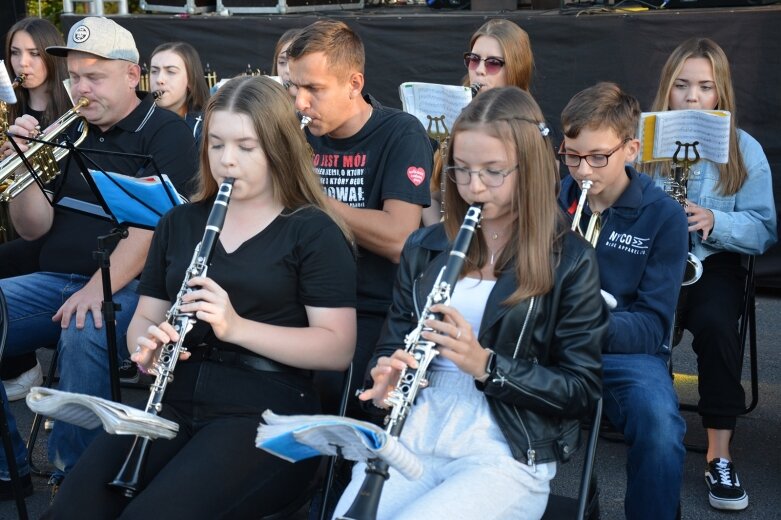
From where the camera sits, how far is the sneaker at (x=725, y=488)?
11.4 feet

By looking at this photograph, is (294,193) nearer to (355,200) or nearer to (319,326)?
(319,326)

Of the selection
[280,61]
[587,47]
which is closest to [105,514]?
[280,61]

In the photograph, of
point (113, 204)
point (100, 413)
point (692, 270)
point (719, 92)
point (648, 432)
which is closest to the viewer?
point (100, 413)

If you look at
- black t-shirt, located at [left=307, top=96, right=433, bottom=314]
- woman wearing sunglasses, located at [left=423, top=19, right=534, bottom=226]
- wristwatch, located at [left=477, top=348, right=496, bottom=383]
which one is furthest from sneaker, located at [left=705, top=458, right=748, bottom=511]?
woman wearing sunglasses, located at [left=423, top=19, right=534, bottom=226]

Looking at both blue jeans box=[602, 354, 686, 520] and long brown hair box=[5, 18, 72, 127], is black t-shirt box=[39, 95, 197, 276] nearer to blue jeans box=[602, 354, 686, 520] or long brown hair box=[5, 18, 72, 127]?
long brown hair box=[5, 18, 72, 127]

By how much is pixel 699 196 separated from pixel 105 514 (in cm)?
259

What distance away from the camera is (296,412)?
8.69 ft

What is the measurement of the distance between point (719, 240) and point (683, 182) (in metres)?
0.28

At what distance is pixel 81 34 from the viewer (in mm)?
3682

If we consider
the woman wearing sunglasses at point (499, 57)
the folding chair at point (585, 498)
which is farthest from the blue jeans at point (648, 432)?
the woman wearing sunglasses at point (499, 57)

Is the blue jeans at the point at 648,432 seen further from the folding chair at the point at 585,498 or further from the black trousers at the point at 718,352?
the black trousers at the point at 718,352

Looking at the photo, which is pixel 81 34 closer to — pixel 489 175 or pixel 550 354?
pixel 489 175

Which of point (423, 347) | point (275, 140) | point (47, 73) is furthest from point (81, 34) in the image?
point (423, 347)

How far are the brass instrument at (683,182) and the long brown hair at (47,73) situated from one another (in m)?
2.72
